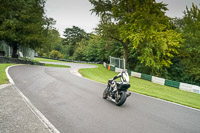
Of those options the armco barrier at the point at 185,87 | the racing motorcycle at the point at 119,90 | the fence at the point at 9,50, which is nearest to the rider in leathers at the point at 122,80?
the racing motorcycle at the point at 119,90

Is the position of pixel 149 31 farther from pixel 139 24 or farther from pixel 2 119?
pixel 2 119

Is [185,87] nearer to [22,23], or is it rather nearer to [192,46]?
[192,46]

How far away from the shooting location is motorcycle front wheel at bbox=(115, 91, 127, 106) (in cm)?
703

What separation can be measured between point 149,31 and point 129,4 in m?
5.71

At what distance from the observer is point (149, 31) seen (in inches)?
838

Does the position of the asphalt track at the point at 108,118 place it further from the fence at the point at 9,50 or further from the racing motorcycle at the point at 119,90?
the fence at the point at 9,50

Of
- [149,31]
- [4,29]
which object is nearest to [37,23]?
[4,29]

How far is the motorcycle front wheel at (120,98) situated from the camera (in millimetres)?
7027

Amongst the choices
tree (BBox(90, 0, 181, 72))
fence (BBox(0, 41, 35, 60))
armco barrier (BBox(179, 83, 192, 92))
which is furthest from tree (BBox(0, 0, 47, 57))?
armco barrier (BBox(179, 83, 192, 92))

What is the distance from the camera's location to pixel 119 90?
737cm

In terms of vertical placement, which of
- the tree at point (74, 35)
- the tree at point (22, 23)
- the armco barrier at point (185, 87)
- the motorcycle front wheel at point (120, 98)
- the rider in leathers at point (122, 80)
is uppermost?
the tree at point (74, 35)

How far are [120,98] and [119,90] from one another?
14.6 inches

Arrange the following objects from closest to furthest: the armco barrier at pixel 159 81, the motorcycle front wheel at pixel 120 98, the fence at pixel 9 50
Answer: the motorcycle front wheel at pixel 120 98 → the armco barrier at pixel 159 81 → the fence at pixel 9 50

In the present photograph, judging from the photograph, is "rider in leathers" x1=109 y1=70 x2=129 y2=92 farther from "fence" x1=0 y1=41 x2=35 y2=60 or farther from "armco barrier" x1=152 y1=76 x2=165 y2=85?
"fence" x1=0 y1=41 x2=35 y2=60
